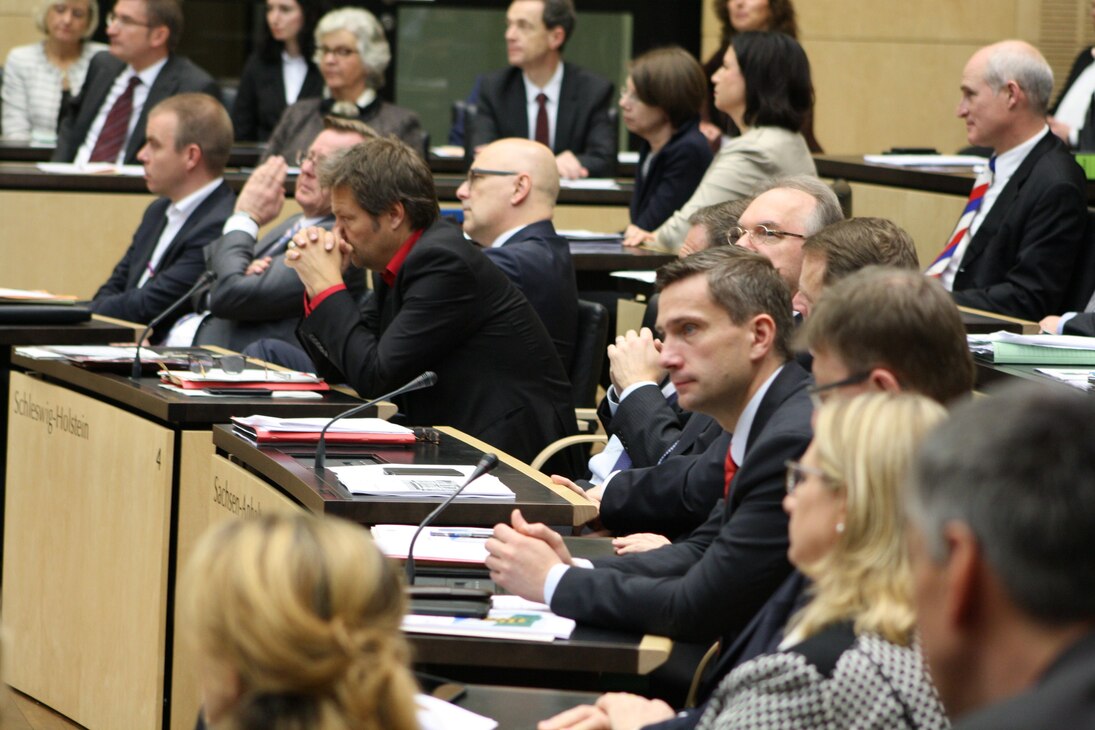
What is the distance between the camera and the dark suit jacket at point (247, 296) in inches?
199

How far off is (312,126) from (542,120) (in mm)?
1243

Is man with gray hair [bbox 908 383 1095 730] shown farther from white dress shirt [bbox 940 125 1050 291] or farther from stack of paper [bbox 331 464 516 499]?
white dress shirt [bbox 940 125 1050 291]

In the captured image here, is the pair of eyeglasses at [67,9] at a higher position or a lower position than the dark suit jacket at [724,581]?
higher

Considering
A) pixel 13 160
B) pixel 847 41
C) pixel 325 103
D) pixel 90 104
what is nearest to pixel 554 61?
pixel 325 103

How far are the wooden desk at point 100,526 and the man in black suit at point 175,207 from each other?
1130 mm

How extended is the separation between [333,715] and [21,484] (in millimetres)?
3217

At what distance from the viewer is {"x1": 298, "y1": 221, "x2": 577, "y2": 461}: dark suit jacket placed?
413 cm

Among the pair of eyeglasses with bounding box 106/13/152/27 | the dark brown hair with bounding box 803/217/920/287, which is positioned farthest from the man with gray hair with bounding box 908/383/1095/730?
the pair of eyeglasses with bounding box 106/13/152/27

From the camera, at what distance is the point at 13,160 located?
8.21 meters

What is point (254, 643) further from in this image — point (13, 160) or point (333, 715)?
point (13, 160)

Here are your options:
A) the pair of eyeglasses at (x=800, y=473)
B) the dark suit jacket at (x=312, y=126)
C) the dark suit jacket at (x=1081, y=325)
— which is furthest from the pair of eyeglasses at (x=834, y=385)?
the dark suit jacket at (x=312, y=126)

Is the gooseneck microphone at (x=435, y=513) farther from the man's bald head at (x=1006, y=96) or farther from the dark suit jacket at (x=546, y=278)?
the man's bald head at (x=1006, y=96)

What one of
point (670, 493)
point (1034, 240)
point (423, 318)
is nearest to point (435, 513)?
point (670, 493)

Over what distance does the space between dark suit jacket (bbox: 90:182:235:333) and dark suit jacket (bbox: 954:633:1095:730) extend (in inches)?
185
